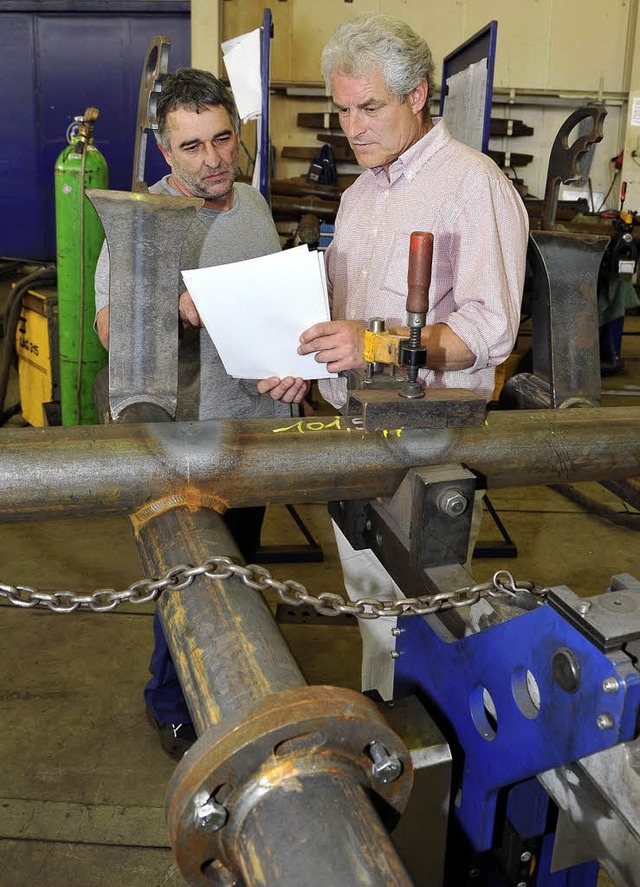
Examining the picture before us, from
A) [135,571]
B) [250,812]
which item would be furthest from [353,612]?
[135,571]

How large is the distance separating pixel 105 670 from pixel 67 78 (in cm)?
605

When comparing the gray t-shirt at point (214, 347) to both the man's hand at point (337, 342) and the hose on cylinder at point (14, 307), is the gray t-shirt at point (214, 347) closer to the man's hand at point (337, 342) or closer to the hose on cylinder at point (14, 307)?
the man's hand at point (337, 342)

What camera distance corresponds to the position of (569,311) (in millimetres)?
1519

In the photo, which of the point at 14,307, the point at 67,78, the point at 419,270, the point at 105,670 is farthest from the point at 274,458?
the point at 67,78

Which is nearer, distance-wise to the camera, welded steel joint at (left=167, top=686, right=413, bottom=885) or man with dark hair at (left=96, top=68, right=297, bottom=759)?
welded steel joint at (left=167, top=686, right=413, bottom=885)

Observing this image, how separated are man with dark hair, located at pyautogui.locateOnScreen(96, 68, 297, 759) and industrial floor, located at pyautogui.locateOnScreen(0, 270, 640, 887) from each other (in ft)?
0.80

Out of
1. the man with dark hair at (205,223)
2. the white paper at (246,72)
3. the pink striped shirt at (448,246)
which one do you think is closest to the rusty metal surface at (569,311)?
the pink striped shirt at (448,246)

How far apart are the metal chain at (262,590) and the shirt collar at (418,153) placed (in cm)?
96

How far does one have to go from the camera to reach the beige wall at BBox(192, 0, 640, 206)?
7230 millimetres

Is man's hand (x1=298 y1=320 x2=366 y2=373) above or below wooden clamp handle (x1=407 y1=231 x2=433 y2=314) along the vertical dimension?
below

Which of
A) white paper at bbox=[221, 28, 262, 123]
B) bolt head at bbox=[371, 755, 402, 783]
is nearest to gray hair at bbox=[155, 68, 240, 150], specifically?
bolt head at bbox=[371, 755, 402, 783]

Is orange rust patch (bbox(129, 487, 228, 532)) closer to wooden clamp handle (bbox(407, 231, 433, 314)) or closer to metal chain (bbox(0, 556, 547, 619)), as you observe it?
metal chain (bbox(0, 556, 547, 619))

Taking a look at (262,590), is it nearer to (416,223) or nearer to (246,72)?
(416,223)

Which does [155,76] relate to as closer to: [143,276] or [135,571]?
[143,276]
